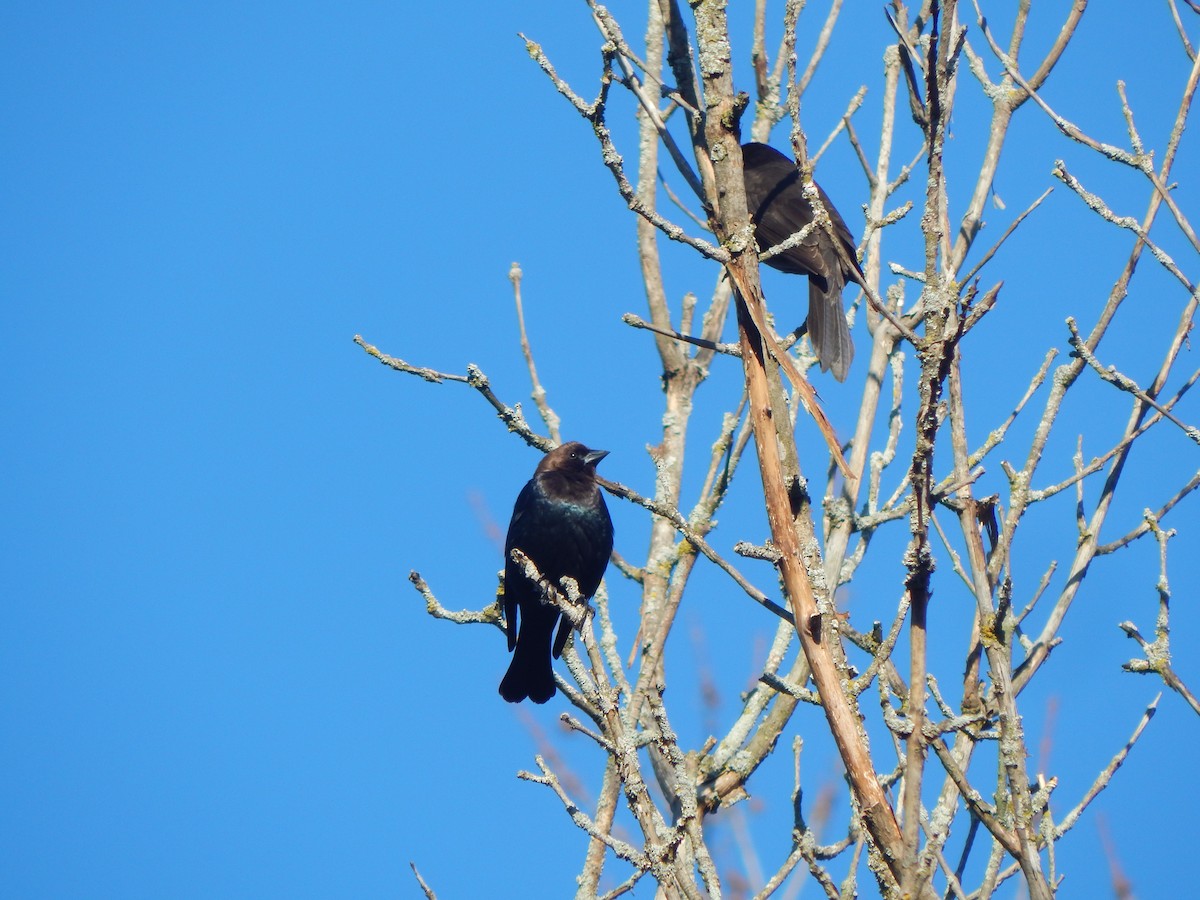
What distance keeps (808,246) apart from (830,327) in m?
0.38

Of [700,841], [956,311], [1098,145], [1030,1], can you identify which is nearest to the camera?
[956,311]

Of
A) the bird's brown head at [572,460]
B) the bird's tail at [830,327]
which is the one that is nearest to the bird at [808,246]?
the bird's tail at [830,327]

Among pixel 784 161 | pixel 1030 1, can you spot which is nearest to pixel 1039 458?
pixel 1030 1

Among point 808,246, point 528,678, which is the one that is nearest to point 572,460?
point 528,678

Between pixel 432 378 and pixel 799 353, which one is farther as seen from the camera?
pixel 799 353

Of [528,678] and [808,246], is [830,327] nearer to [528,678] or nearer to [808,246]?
[808,246]

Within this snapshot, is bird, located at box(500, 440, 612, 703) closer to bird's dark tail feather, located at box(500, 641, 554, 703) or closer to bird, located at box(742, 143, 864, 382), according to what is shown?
bird's dark tail feather, located at box(500, 641, 554, 703)

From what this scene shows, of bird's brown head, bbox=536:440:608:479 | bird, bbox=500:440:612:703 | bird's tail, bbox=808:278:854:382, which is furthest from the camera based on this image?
bird's brown head, bbox=536:440:608:479

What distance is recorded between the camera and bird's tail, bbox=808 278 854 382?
211 inches

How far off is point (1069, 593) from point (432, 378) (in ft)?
6.44

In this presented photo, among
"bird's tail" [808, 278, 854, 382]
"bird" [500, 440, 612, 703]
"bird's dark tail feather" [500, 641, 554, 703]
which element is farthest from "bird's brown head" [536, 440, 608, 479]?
"bird's tail" [808, 278, 854, 382]

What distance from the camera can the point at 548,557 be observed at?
561 centimetres

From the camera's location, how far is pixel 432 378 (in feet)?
12.5

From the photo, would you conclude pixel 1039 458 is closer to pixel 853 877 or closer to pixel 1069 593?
pixel 1069 593
